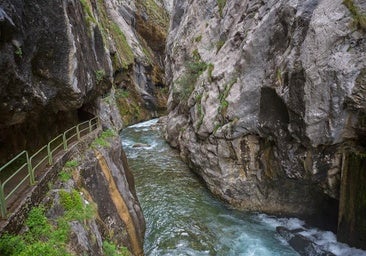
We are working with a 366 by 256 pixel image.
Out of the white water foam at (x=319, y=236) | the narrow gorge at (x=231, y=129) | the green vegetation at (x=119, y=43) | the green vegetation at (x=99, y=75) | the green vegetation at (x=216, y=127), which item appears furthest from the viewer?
the green vegetation at (x=119, y=43)

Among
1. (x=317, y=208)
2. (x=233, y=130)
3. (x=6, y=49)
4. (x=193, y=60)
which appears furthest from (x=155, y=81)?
(x=6, y=49)

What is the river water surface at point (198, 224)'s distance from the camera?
1245cm

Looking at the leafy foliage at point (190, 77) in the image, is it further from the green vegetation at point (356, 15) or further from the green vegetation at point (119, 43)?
the green vegetation at point (119, 43)

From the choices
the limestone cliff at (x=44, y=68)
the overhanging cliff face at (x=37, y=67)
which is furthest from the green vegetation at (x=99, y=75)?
the overhanging cliff face at (x=37, y=67)

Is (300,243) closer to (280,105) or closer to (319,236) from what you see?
(319,236)

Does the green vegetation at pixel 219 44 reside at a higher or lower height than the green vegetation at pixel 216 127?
higher

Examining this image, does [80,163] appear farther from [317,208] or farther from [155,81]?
[155,81]

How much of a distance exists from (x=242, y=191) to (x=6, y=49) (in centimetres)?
1300

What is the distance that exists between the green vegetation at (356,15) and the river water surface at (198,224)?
30.2 ft

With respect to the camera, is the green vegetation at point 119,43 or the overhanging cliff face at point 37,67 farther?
the green vegetation at point 119,43

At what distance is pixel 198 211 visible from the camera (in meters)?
15.4

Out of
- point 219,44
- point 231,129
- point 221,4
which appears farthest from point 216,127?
point 221,4

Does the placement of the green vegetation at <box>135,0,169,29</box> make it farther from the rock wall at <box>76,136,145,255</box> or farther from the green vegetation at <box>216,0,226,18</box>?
the rock wall at <box>76,136,145,255</box>

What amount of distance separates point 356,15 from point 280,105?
4887 millimetres
